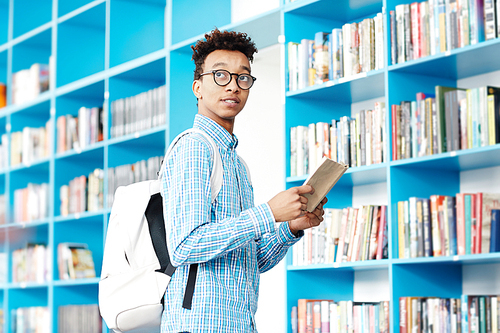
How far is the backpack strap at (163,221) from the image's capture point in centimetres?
155

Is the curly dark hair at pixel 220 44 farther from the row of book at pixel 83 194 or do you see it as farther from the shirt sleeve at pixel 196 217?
the row of book at pixel 83 194

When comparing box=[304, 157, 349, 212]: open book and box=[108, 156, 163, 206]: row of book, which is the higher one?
box=[108, 156, 163, 206]: row of book

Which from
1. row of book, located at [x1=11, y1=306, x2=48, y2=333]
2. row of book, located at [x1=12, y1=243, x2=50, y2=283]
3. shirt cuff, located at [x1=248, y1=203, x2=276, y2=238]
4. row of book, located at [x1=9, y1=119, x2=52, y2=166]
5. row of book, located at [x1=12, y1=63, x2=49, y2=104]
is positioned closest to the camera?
shirt cuff, located at [x1=248, y1=203, x2=276, y2=238]

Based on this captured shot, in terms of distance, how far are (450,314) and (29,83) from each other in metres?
3.89

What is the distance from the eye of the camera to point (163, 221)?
167 centimetres

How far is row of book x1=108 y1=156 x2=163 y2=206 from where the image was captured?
4.03 m

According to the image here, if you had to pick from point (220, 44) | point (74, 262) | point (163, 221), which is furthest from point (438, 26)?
point (74, 262)

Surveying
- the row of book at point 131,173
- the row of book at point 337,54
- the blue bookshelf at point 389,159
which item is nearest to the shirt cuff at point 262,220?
the blue bookshelf at point 389,159

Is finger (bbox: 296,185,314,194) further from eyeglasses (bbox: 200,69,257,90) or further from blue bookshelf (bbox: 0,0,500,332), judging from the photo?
blue bookshelf (bbox: 0,0,500,332)

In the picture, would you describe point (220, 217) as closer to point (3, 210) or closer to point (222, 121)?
point (222, 121)

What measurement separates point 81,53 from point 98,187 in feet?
3.61

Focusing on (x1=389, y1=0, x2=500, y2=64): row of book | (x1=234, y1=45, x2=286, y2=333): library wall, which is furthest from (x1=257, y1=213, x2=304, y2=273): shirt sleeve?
(x1=234, y1=45, x2=286, y2=333): library wall

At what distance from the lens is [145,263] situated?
166 centimetres

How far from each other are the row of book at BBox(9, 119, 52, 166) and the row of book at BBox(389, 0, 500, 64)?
2.98 metres
